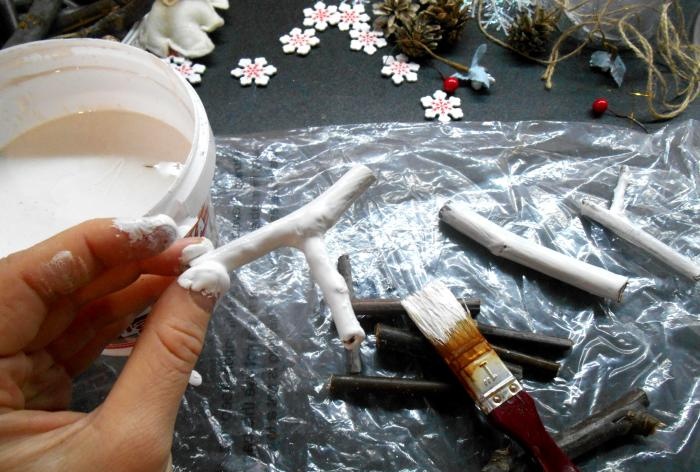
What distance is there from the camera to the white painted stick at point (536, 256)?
0.87m

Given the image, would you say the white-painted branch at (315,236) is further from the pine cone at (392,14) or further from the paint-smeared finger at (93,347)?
the pine cone at (392,14)

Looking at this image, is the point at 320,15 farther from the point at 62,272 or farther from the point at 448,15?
the point at 62,272

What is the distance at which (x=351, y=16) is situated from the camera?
129 centimetres

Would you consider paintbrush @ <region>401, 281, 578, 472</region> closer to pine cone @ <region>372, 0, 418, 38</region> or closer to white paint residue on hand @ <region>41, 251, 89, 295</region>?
white paint residue on hand @ <region>41, 251, 89, 295</region>

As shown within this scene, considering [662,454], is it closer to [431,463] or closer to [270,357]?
[431,463]

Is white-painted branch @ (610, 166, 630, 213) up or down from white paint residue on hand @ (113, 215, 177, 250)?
down

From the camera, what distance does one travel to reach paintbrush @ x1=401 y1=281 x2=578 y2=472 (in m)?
0.72

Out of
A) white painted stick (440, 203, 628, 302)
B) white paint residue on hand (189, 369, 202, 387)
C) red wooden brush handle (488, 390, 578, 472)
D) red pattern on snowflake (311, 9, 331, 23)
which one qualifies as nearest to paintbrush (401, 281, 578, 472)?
red wooden brush handle (488, 390, 578, 472)

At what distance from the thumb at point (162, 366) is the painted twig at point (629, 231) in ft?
2.15

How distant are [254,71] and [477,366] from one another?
753mm

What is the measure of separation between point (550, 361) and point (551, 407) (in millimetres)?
61

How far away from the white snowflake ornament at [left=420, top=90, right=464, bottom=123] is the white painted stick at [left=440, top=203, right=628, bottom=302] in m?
0.26

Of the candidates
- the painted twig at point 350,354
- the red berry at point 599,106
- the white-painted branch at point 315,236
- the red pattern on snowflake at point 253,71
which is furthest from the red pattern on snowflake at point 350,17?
the white-painted branch at point 315,236

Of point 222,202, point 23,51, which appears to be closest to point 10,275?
point 23,51
